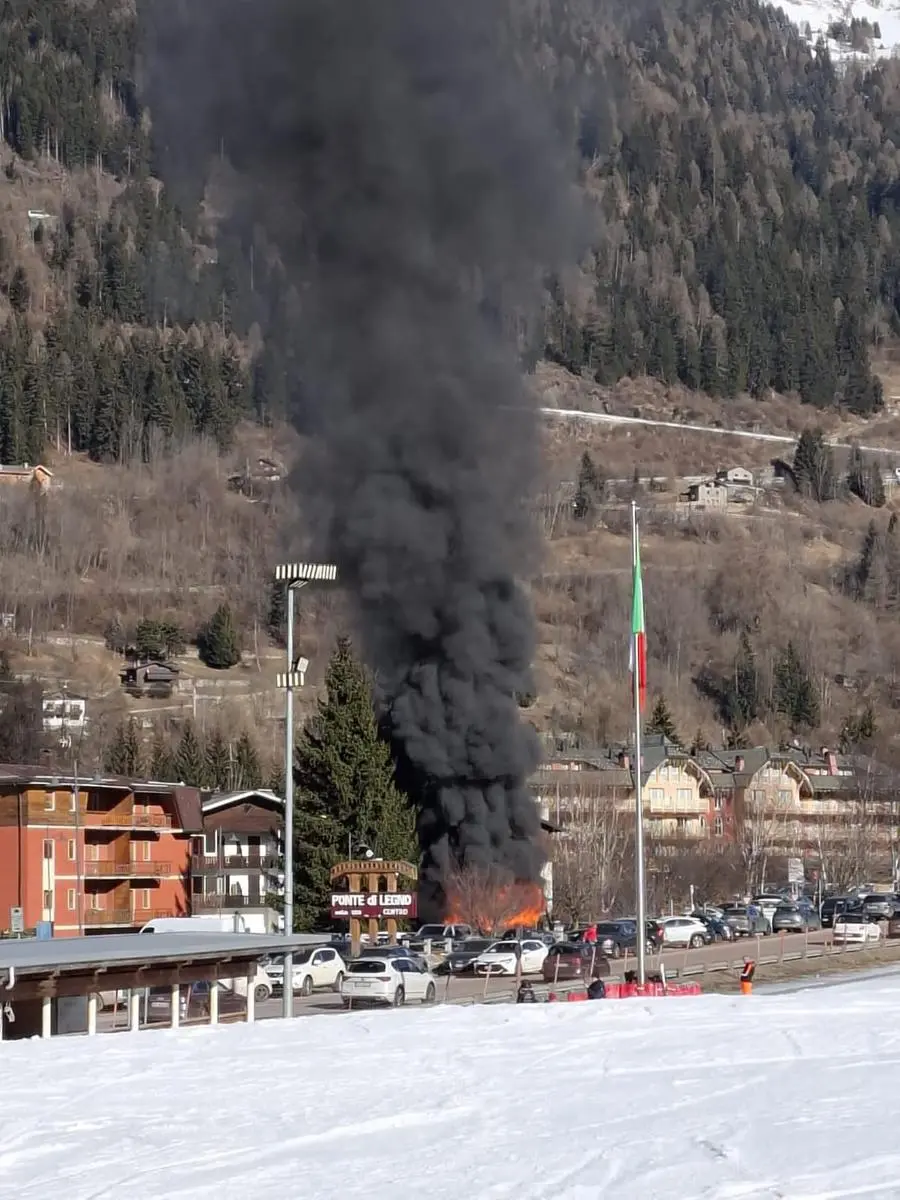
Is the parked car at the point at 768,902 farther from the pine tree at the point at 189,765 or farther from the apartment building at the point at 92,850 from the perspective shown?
the pine tree at the point at 189,765

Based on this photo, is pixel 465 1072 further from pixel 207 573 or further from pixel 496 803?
pixel 207 573

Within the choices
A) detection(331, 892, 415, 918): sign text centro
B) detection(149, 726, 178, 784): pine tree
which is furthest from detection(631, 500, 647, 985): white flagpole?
detection(149, 726, 178, 784): pine tree

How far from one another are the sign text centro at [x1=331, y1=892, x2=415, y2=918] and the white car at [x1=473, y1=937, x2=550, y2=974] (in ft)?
19.5

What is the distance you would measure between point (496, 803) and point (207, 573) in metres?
123

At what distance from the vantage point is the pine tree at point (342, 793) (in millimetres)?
69188

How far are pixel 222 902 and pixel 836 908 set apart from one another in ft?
82.7

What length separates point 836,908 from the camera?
249 ft

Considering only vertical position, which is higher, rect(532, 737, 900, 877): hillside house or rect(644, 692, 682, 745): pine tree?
rect(644, 692, 682, 745): pine tree

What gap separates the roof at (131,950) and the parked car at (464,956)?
18.5m

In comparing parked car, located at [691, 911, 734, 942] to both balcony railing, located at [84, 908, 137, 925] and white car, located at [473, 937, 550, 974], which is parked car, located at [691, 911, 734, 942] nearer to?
white car, located at [473, 937, 550, 974]

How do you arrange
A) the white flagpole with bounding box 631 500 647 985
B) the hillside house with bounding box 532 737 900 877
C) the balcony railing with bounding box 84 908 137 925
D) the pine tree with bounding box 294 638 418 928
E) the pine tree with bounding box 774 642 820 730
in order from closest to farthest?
the white flagpole with bounding box 631 500 647 985 → the pine tree with bounding box 294 638 418 928 → the balcony railing with bounding box 84 908 137 925 → the hillside house with bounding box 532 737 900 877 → the pine tree with bounding box 774 642 820 730

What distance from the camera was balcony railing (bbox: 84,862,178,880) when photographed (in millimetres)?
71250

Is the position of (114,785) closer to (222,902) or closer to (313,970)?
(222,902)

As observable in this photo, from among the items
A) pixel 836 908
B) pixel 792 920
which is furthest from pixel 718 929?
pixel 836 908
